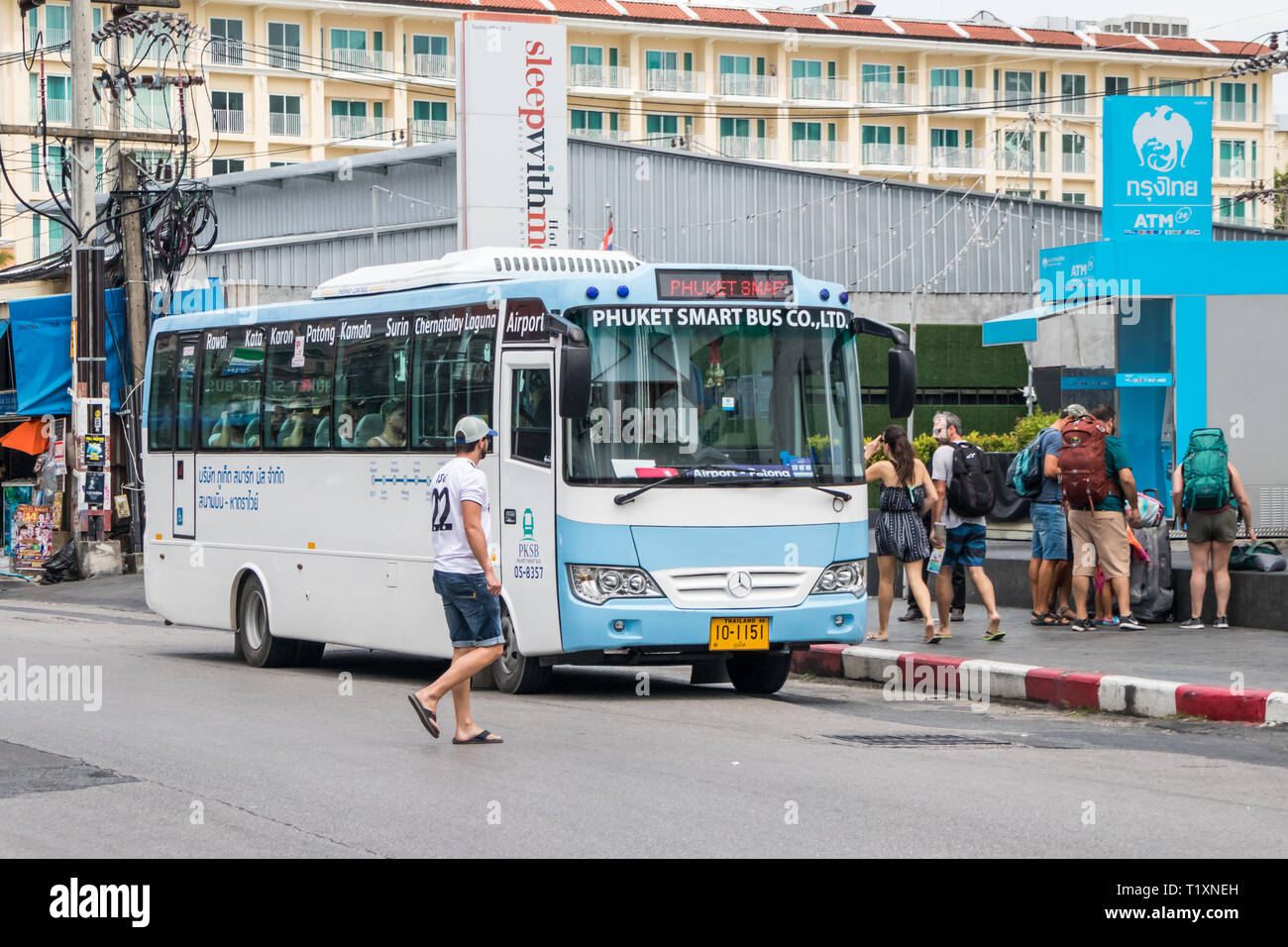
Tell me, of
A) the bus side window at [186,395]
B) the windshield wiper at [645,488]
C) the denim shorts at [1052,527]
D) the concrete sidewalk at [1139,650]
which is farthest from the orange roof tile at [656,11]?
the windshield wiper at [645,488]

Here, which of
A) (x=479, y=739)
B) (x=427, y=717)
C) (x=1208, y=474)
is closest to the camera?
(x=427, y=717)

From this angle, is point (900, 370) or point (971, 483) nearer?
point (900, 370)

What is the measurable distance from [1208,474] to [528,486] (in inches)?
251

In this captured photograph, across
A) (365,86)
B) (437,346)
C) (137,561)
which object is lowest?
(137,561)

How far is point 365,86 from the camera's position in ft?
243

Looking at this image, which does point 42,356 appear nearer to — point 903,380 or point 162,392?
point 162,392

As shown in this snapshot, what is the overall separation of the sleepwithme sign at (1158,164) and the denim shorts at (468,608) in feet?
42.9

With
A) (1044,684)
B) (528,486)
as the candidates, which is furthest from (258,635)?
(1044,684)

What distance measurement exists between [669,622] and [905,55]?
72.8 meters

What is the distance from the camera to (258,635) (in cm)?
1655

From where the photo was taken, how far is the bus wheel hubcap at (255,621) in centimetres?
1648

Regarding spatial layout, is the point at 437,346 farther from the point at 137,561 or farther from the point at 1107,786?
the point at 137,561

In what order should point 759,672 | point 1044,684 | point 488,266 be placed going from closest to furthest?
point 1044,684 → point 759,672 → point 488,266
